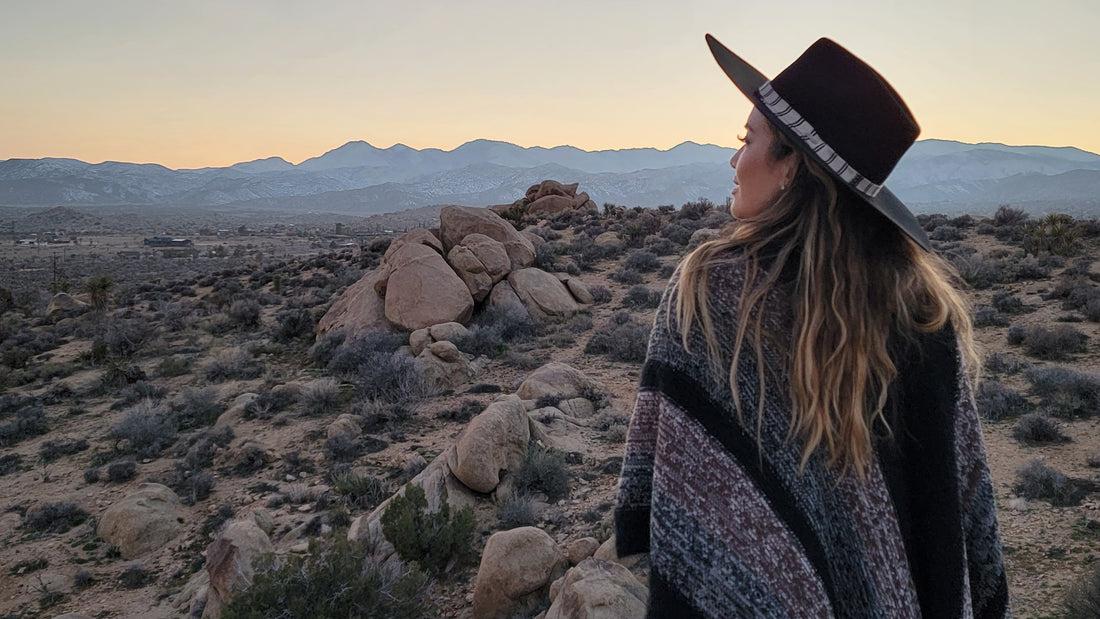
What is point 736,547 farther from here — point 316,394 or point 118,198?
point 118,198

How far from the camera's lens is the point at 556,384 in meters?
8.46

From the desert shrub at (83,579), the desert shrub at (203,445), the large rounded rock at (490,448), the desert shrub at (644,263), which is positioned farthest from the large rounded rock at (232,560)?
the desert shrub at (644,263)

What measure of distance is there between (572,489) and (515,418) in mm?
905

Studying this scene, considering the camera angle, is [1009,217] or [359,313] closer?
[359,313]

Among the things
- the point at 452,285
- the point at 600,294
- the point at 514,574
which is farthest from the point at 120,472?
the point at 600,294

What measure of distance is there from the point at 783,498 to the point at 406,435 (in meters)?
6.96

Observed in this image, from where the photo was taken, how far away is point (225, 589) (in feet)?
14.0

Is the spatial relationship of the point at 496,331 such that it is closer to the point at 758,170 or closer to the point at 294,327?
the point at 294,327

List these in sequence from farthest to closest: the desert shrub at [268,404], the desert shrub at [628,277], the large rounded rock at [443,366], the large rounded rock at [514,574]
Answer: the desert shrub at [628,277] → the large rounded rock at [443,366] → the desert shrub at [268,404] → the large rounded rock at [514,574]

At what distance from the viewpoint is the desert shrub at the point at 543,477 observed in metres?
5.80

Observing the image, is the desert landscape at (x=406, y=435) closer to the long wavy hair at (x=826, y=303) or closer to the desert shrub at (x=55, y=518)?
the desert shrub at (x=55, y=518)

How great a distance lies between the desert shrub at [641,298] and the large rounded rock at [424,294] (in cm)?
350

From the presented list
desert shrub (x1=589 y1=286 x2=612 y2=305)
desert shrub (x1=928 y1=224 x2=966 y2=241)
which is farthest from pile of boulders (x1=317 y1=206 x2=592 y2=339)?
desert shrub (x1=928 y1=224 x2=966 y2=241)

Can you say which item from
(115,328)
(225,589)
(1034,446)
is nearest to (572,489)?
(225,589)
